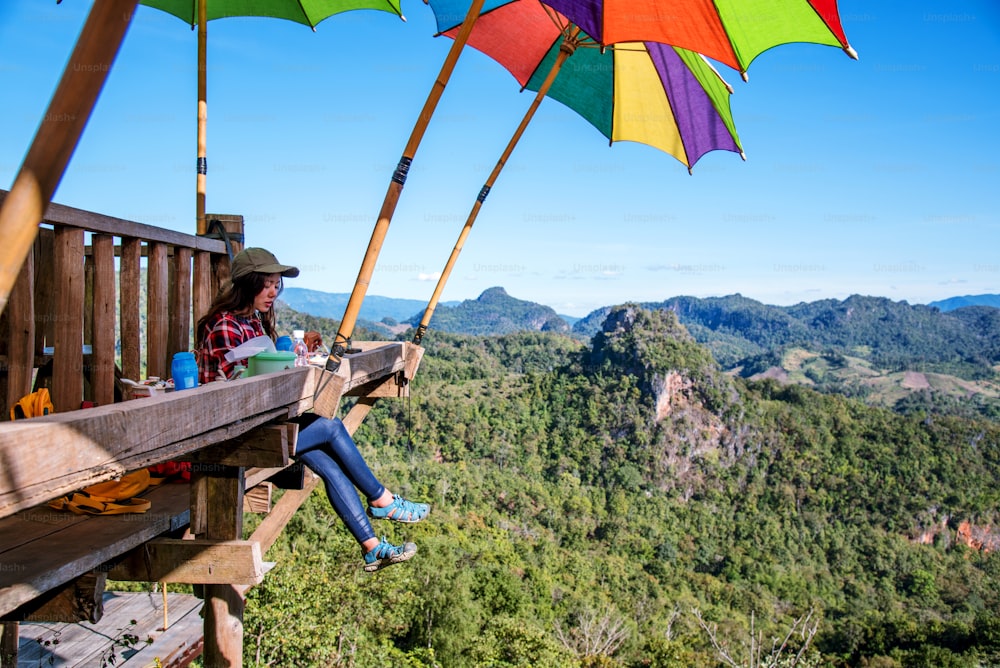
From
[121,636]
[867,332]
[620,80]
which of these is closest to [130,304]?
[620,80]

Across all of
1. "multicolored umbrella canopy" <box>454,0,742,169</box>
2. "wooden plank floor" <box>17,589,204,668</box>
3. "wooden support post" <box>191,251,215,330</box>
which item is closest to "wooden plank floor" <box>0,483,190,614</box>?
"wooden support post" <box>191,251,215,330</box>

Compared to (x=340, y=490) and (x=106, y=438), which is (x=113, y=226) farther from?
(x=106, y=438)

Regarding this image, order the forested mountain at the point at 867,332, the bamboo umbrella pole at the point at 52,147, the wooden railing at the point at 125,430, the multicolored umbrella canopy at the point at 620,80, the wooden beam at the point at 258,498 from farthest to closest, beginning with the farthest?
the forested mountain at the point at 867,332 < the multicolored umbrella canopy at the point at 620,80 < the wooden beam at the point at 258,498 < the wooden railing at the point at 125,430 < the bamboo umbrella pole at the point at 52,147

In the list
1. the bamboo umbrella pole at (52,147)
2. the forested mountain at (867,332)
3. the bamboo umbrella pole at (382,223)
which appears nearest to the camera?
the bamboo umbrella pole at (52,147)

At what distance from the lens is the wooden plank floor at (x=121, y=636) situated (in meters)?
5.61

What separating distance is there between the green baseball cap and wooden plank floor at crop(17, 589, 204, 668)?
394 centimetres

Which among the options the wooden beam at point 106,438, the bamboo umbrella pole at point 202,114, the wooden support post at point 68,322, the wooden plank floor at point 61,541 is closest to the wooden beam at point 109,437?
the wooden beam at point 106,438

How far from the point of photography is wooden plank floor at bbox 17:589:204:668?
5.61m

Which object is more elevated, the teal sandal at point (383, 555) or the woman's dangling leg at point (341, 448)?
the woman's dangling leg at point (341, 448)

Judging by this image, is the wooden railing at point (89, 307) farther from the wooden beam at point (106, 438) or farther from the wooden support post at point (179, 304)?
the wooden beam at point (106, 438)

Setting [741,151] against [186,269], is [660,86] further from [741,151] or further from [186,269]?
[186,269]

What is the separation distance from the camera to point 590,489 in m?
49.5

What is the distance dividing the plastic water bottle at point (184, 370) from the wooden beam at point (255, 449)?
0.61ft

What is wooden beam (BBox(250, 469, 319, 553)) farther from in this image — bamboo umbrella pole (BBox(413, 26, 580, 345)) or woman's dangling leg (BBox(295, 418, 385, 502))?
bamboo umbrella pole (BBox(413, 26, 580, 345))
